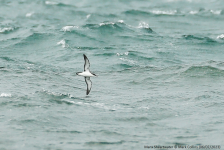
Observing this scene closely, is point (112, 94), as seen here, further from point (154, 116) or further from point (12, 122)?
point (12, 122)

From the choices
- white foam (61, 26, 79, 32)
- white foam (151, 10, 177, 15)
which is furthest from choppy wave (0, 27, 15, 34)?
white foam (151, 10, 177, 15)

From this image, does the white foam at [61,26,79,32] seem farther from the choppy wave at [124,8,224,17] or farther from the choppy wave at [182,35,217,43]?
the choppy wave at [124,8,224,17]

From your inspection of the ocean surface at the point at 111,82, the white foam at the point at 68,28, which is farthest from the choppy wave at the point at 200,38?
the white foam at the point at 68,28

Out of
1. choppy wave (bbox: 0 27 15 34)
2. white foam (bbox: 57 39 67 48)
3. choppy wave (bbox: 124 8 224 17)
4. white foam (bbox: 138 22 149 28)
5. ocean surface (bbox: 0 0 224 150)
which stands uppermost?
choppy wave (bbox: 124 8 224 17)

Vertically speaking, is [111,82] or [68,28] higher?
[68,28]

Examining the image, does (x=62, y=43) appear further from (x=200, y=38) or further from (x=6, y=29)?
(x=200, y=38)

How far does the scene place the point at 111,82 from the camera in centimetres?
3634

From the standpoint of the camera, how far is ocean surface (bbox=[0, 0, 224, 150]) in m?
25.6

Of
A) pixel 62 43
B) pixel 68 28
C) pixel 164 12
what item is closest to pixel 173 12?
pixel 164 12

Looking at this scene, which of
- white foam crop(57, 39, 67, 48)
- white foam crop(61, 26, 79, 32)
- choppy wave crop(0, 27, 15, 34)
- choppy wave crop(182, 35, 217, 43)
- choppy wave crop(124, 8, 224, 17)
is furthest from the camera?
choppy wave crop(124, 8, 224, 17)

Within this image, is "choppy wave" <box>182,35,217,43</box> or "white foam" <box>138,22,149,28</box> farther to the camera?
"white foam" <box>138,22,149,28</box>

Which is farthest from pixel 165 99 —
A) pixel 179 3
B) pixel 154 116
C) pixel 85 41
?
pixel 179 3

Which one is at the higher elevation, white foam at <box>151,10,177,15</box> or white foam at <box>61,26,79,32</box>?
white foam at <box>151,10,177,15</box>

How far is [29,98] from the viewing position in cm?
3064
